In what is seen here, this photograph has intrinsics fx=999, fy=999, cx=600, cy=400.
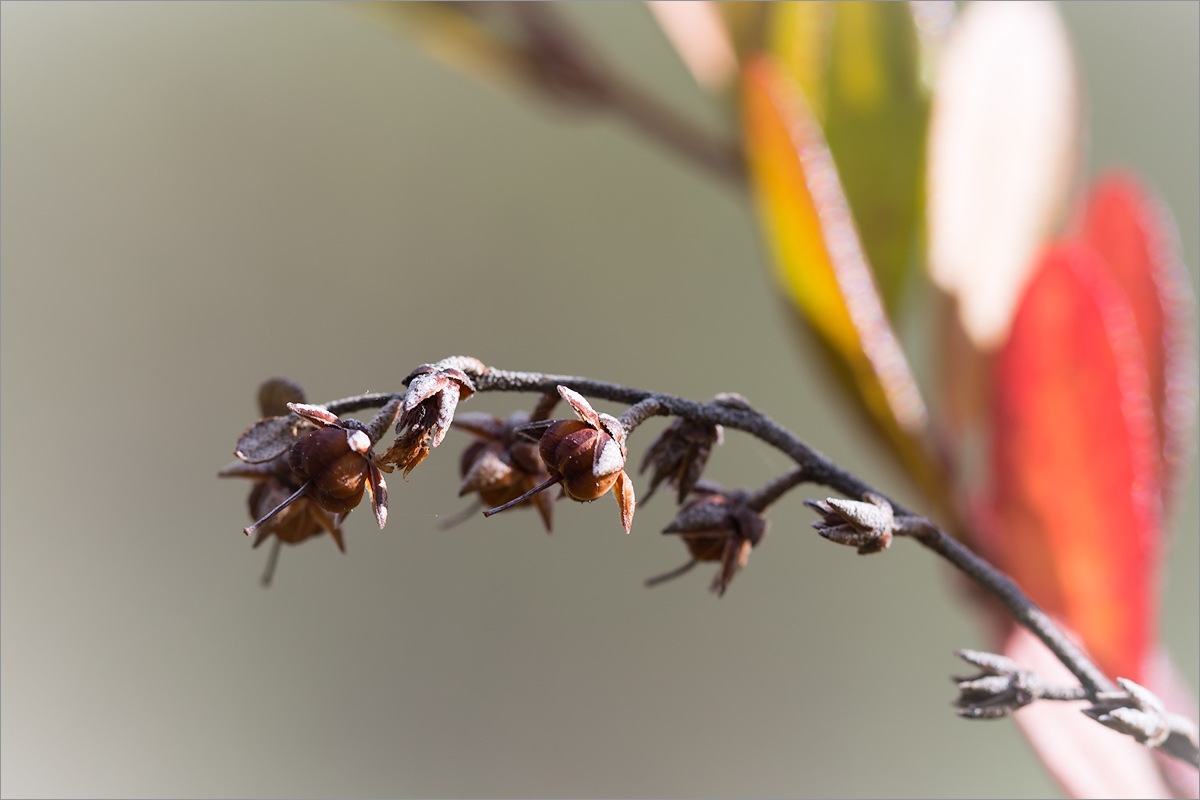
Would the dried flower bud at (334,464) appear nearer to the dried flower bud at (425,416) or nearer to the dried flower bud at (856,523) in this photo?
the dried flower bud at (425,416)

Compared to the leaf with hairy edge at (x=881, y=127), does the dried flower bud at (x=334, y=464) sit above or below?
below

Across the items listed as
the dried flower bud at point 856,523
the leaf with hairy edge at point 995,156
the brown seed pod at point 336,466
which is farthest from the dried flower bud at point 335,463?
the leaf with hairy edge at point 995,156

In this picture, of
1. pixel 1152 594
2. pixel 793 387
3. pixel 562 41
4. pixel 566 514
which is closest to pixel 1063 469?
pixel 1152 594

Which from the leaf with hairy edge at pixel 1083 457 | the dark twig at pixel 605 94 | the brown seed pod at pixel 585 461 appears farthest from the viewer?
the dark twig at pixel 605 94

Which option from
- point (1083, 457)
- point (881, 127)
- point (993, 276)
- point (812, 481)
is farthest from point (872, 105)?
point (812, 481)

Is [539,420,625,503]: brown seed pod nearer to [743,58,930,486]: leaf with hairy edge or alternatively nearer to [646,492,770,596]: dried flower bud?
[646,492,770,596]: dried flower bud

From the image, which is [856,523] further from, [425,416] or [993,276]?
[993,276]
